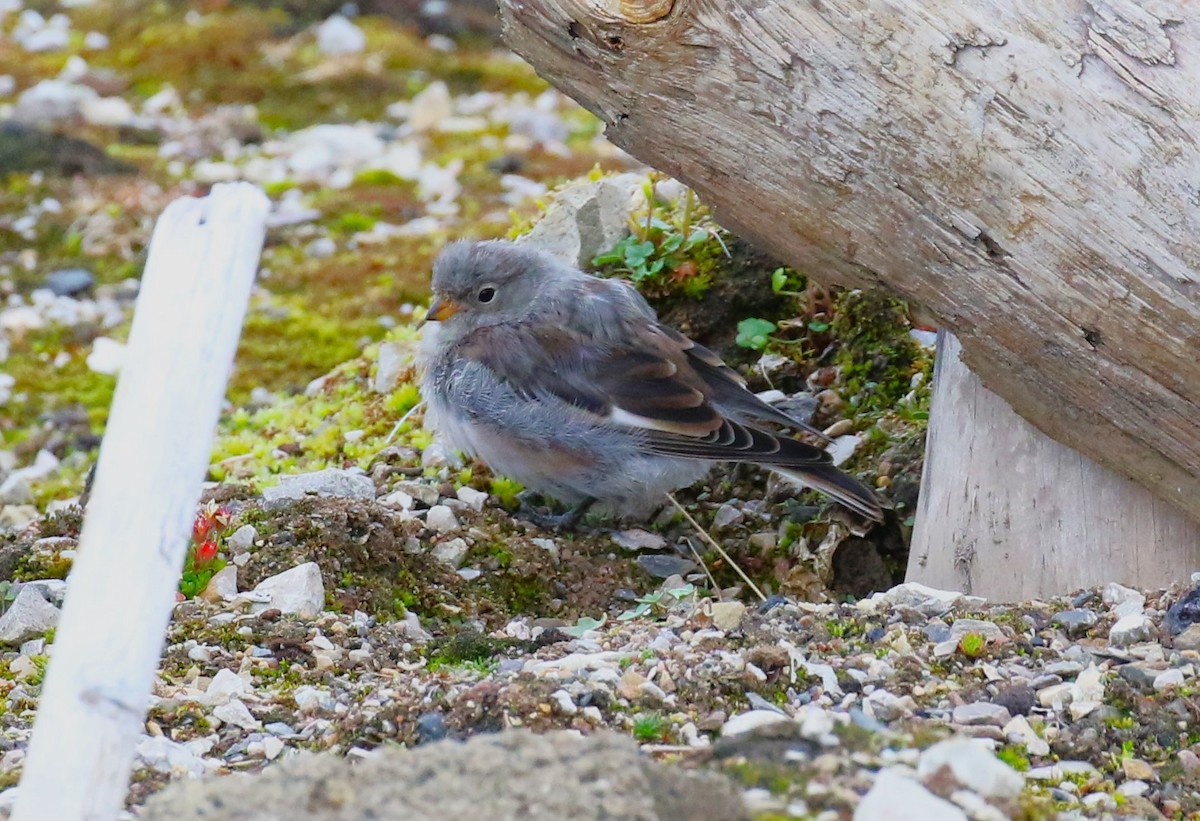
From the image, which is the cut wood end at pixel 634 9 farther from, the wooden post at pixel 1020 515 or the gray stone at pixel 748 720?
the gray stone at pixel 748 720

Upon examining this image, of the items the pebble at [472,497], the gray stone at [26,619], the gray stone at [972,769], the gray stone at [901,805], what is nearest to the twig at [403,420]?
the pebble at [472,497]

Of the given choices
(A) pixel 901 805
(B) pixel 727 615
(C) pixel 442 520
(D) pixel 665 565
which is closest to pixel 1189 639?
(B) pixel 727 615

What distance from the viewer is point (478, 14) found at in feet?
48.7

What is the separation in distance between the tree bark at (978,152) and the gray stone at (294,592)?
1.64 meters

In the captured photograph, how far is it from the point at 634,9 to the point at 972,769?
2.30 metres

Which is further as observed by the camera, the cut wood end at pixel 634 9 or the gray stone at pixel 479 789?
the cut wood end at pixel 634 9

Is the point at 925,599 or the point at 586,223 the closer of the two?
the point at 925,599

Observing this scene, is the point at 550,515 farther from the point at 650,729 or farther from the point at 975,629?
the point at 650,729

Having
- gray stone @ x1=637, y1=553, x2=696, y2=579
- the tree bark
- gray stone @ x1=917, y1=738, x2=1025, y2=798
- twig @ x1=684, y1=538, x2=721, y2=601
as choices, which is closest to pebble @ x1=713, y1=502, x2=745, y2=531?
twig @ x1=684, y1=538, x2=721, y2=601

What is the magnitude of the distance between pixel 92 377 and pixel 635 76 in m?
5.44

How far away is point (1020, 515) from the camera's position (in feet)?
15.4

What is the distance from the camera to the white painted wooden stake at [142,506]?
8.08 ft

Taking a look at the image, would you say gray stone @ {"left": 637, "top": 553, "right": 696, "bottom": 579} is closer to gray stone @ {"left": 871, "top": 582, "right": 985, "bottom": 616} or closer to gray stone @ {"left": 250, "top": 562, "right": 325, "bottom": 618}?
gray stone @ {"left": 871, "top": 582, "right": 985, "bottom": 616}

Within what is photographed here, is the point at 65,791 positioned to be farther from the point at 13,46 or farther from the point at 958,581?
the point at 13,46
